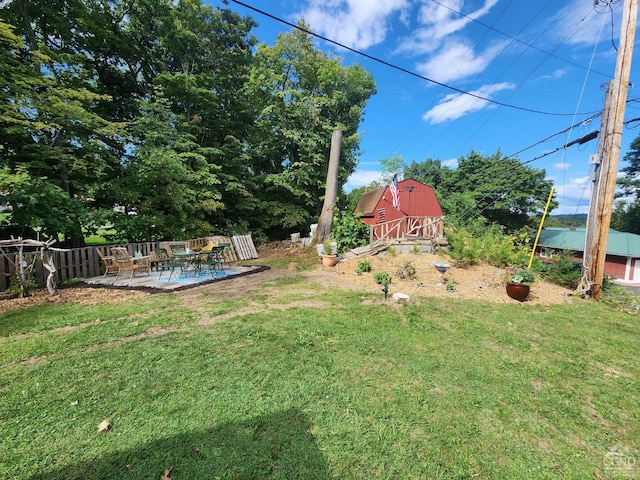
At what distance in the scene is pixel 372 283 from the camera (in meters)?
6.96

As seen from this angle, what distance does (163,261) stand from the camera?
7.86 m

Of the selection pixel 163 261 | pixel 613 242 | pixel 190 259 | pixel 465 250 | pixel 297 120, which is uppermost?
pixel 297 120

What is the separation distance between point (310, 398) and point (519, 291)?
5.88 metres

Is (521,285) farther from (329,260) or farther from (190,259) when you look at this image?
(190,259)

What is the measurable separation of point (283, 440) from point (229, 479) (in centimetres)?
43

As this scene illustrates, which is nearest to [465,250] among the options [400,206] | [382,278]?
[382,278]

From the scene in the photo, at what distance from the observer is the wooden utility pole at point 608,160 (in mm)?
5949

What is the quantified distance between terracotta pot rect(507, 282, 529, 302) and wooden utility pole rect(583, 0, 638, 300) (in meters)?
2.31

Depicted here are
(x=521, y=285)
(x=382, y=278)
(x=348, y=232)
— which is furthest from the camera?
(x=348, y=232)

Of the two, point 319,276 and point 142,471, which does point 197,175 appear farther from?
point 142,471

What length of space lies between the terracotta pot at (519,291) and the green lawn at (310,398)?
1.55m

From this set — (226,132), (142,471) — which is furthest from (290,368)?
(226,132)

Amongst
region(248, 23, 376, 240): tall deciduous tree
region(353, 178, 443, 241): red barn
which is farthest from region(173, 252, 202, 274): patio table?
region(353, 178, 443, 241): red barn

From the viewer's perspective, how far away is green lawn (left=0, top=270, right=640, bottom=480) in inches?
68.6
